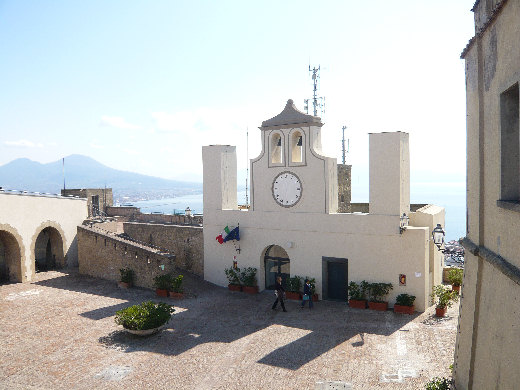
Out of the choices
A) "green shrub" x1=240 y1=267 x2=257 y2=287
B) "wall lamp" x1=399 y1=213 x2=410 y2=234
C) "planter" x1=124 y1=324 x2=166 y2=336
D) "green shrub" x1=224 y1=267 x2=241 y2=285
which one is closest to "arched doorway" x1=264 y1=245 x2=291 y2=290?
"green shrub" x1=240 y1=267 x2=257 y2=287

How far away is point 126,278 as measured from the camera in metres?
21.2

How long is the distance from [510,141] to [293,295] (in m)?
13.7

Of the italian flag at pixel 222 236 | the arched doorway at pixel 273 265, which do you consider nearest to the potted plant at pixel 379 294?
the arched doorway at pixel 273 265

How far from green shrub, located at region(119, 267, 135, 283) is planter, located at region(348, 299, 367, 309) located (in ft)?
37.1

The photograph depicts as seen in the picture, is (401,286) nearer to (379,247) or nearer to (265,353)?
(379,247)

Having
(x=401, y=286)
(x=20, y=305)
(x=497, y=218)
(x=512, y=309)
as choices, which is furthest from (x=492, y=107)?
(x=20, y=305)

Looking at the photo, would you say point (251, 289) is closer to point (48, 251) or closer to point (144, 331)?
point (144, 331)

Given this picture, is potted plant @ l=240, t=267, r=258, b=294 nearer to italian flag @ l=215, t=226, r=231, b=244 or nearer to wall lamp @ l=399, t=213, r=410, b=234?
italian flag @ l=215, t=226, r=231, b=244

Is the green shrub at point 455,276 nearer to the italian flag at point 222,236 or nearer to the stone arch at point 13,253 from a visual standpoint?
the italian flag at point 222,236

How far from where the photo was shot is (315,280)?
18.8m

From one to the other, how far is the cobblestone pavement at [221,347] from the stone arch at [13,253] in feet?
10.6

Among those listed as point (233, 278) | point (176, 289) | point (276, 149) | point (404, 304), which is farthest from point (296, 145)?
point (176, 289)

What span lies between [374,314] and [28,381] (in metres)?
12.4

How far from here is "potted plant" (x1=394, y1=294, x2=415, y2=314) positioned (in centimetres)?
A: 1642
